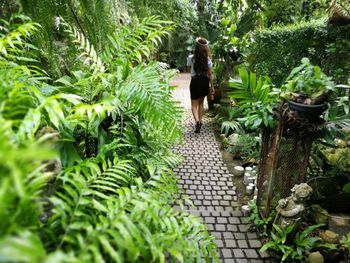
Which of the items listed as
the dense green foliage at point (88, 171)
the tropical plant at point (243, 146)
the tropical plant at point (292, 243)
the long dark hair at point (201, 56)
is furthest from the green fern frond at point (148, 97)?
the long dark hair at point (201, 56)

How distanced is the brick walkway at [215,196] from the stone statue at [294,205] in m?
0.37

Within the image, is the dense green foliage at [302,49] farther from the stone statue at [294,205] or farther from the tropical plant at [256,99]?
the stone statue at [294,205]

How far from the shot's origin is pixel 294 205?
7.95 ft

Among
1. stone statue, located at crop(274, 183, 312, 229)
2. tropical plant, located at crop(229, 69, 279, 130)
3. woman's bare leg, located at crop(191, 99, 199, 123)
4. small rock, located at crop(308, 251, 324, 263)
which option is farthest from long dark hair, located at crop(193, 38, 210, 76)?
small rock, located at crop(308, 251, 324, 263)

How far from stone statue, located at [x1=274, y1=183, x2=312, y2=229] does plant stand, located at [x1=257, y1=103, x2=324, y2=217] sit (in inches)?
6.3

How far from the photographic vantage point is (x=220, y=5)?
8.15 m

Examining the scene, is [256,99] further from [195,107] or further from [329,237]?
[195,107]

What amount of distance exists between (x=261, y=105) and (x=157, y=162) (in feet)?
3.55

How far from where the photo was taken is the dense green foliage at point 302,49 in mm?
4359

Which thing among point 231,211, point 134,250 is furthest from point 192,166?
point 134,250

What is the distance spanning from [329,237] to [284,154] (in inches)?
30.5

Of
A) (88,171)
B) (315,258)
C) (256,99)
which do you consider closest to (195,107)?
(256,99)

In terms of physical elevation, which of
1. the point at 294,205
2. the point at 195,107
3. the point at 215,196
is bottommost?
the point at 215,196

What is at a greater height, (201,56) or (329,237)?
(201,56)
